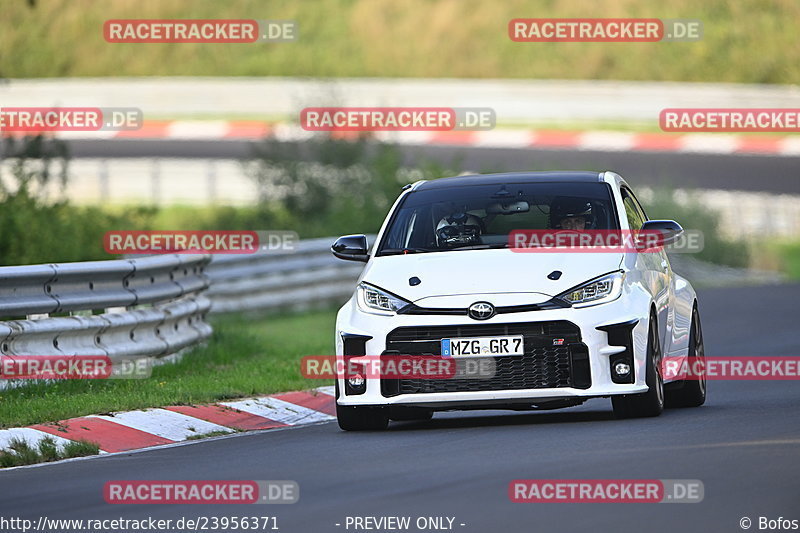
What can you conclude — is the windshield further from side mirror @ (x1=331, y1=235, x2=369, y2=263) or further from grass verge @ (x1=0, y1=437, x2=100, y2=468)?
grass verge @ (x1=0, y1=437, x2=100, y2=468)

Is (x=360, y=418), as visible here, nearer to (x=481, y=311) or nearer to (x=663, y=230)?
(x=481, y=311)

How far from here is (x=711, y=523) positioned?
23.0 feet

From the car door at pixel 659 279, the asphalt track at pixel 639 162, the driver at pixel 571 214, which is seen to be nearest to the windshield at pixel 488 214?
the driver at pixel 571 214

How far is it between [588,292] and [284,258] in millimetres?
12411

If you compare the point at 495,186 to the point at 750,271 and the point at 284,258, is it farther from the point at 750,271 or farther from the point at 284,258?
the point at 750,271

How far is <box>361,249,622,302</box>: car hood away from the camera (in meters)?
10.7

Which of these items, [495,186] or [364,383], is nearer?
[364,383]

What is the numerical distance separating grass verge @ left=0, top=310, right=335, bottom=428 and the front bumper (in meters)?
1.96

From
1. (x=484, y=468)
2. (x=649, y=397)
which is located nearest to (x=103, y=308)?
(x=649, y=397)

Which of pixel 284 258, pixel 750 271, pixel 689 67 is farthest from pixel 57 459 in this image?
pixel 689 67

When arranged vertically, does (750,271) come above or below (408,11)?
below

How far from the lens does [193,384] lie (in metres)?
13.4

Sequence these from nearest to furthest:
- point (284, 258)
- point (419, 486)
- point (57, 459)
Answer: point (419, 486) < point (57, 459) < point (284, 258)

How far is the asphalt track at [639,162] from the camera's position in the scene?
3606 centimetres
